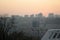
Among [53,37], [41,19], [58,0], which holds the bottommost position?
[53,37]

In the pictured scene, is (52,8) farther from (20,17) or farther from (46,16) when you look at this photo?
(20,17)

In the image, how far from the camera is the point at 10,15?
1627mm

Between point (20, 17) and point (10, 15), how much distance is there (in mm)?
143

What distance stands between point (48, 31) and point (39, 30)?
126 mm

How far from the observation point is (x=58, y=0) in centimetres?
166

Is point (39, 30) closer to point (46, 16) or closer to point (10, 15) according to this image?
point (46, 16)

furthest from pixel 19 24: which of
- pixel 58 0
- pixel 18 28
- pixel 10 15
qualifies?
pixel 58 0

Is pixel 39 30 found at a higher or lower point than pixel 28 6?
lower

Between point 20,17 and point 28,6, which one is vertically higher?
point 28,6

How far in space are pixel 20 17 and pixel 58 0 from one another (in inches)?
23.5

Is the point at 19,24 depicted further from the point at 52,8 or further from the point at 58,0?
the point at 58,0

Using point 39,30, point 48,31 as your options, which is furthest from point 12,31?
point 48,31

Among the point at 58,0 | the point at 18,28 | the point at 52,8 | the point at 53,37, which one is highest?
the point at 58,0

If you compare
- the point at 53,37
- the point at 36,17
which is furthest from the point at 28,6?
the point at 53,37
